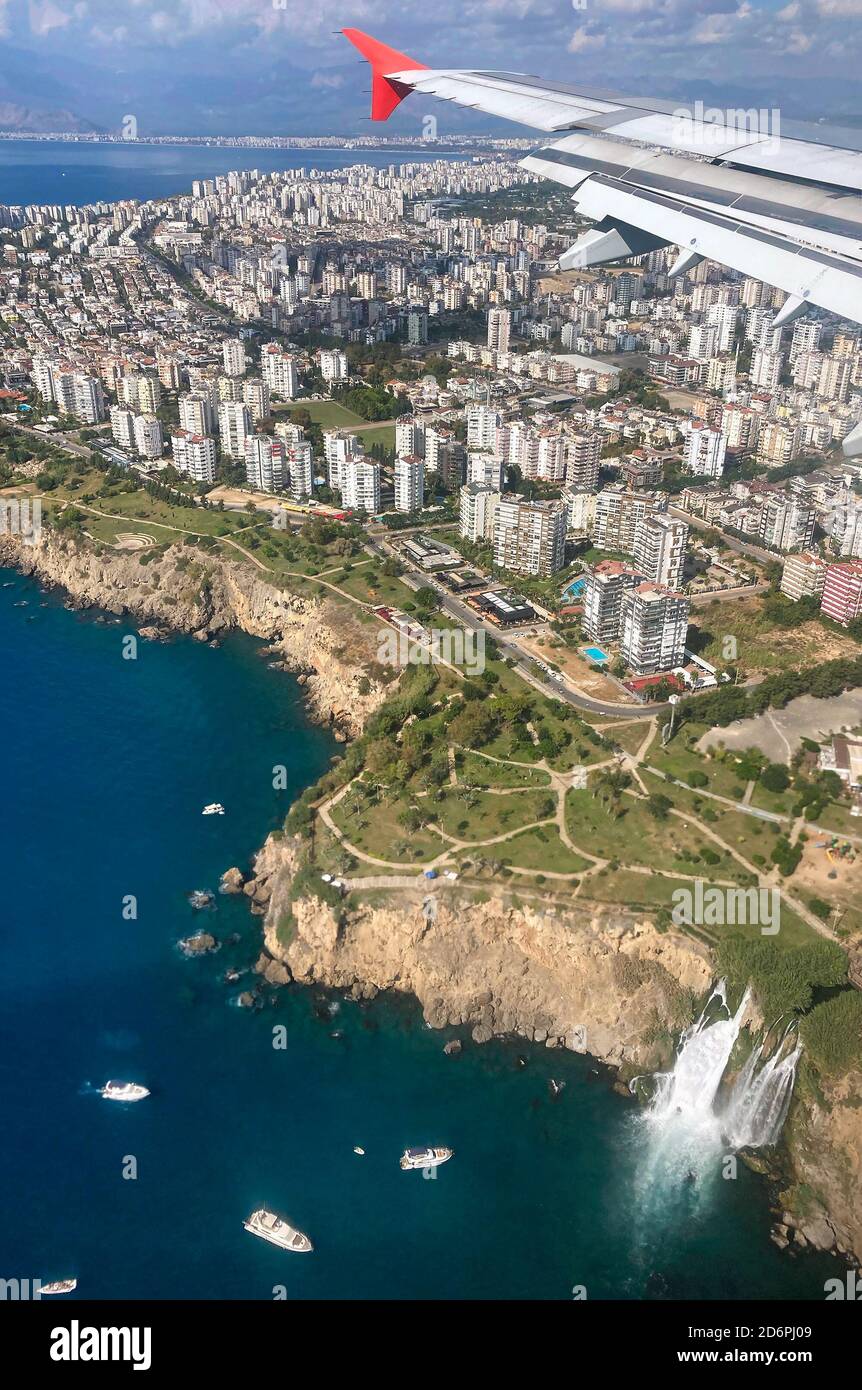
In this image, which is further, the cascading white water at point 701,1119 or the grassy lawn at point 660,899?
the grassy lawn at point 660,899

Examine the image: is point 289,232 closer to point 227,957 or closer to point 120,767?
point 120,767

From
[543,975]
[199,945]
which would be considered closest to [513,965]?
[543,975]

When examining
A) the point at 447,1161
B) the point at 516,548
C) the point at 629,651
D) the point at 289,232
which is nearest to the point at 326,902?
the point at 447,1161

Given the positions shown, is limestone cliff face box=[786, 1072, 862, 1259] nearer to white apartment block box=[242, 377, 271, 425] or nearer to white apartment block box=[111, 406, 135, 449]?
white apartment block box=[242, 377, 271, 425]

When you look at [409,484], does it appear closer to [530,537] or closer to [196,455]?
[530,537]

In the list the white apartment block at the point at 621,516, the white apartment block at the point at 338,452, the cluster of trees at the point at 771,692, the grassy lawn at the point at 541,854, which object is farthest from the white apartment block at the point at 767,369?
the grassy lawn at the point at 541,854

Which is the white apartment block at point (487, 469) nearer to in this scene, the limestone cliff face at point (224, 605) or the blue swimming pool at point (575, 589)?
the blue swimming pool at point (575, 589)
